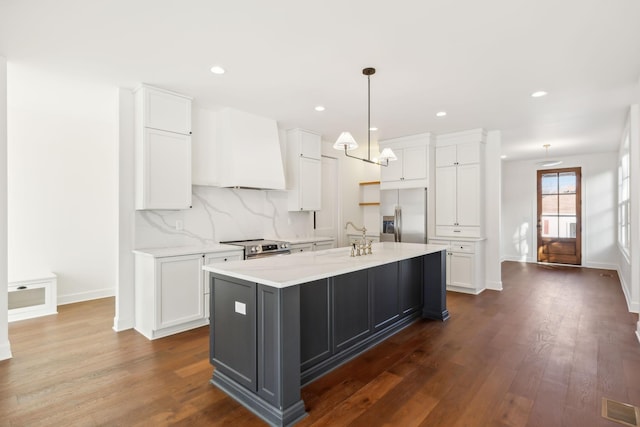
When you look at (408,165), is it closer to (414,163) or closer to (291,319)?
(414,163)

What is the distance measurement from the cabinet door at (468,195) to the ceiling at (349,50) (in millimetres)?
1269

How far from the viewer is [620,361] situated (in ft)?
9.41

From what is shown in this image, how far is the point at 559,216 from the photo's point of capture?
26.5 ft

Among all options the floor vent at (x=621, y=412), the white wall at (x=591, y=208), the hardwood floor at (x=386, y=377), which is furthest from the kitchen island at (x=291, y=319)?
the white wall at (x=591, y=208)

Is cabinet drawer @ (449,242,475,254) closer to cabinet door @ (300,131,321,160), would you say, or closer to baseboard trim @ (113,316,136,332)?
cabinet door @ (300,131,321,160)

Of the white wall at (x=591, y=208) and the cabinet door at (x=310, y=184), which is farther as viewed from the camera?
the white wall at (x=591, y=208)

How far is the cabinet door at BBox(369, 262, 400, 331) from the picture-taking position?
10.5ft

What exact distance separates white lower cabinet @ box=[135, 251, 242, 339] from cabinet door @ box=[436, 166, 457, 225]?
381 centimetres

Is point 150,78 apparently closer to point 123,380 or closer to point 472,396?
point 123,380

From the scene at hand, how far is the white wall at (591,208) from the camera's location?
24.4ft

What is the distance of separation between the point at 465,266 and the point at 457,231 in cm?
62

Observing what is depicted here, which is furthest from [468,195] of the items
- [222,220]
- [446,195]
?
[222,220]

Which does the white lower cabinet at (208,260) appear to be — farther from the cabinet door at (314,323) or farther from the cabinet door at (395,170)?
the cabinet door at (395,170)

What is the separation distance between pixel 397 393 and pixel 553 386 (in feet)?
3.86
